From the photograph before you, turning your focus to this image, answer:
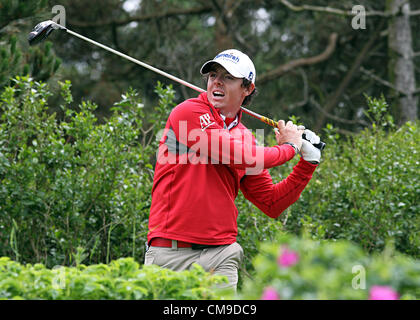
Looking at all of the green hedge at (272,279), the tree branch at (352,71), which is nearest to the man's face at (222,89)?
the green hedge at (272,279)

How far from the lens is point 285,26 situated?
20.3m

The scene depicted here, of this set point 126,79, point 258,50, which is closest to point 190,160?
point 126,79

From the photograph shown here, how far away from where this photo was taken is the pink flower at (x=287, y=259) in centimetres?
177

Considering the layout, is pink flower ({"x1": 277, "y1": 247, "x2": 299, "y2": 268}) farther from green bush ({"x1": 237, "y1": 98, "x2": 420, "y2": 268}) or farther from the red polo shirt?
green bush ({"x1": 237, "y1": 98, "x2": 420, "y2": 268})

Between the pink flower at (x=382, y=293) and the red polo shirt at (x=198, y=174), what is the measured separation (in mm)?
1785

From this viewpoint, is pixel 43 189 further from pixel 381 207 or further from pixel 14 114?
pixel 381 207

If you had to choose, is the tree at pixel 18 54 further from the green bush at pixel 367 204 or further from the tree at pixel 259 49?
the tree at pixel 259 49

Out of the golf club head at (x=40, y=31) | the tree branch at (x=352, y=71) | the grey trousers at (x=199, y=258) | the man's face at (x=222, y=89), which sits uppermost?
the tree branch at (x=352, y=71)

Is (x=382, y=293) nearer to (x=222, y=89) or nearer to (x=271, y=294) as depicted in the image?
(x=271, y=294)

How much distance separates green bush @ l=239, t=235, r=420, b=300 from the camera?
172 centimetres

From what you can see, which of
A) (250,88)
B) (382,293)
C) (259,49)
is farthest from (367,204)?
(259,49)

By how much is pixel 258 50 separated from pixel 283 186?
53.1 feet

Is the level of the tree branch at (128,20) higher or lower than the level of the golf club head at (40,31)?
higher

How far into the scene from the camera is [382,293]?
1.70 m
